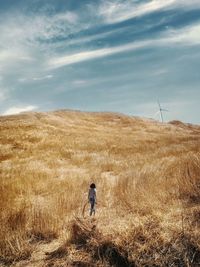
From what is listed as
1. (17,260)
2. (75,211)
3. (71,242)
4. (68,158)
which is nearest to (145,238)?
(71,242)

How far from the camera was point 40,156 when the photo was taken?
3566cm

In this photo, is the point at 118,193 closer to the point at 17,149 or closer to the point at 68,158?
the point at 68,158

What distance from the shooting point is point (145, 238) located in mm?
7383

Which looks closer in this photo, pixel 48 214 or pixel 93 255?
pixel 93 255

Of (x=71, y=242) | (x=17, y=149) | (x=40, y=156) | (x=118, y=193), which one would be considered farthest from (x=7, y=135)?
(x=71, y=242)

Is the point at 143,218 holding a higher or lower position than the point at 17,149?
lower

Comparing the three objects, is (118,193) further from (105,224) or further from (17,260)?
(17,260)

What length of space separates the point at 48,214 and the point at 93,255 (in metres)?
2.45

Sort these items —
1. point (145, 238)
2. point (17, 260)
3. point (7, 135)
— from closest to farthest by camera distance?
point (145, 238) → point (17, 260) → point (7, 135)

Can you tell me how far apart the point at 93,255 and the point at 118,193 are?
488 centimetres

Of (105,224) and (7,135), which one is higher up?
(7,135)

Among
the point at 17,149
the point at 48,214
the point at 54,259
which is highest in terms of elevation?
the point at 17,149

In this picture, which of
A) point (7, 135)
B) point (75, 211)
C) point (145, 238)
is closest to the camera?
point (145, 238)

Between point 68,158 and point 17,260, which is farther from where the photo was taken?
point 68,158
